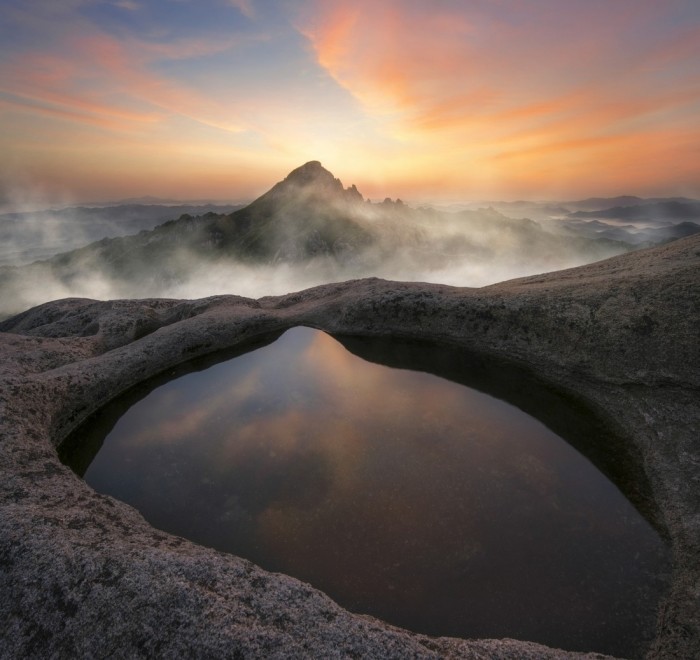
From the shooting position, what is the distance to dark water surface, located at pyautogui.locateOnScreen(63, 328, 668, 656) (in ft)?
37.1

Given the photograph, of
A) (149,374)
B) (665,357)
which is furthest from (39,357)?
(665,357)

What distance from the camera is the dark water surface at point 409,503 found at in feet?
37.1

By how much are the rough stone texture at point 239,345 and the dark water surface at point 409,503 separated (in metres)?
1.35

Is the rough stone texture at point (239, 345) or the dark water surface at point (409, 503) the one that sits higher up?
the rough stone texture at point (239, 345)

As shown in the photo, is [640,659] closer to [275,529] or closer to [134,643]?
[275,529]

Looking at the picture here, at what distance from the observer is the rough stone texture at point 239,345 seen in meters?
9.12

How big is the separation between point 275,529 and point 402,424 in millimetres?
8434

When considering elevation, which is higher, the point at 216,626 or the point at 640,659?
the point at 216,626

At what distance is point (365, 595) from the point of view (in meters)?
11.5

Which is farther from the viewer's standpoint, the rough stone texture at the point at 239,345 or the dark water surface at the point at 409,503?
the dark water surface at the point at 409,503

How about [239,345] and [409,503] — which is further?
[239,345]

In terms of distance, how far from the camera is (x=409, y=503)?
14727mm

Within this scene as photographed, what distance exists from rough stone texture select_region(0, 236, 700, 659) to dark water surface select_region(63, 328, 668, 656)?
1.35 m

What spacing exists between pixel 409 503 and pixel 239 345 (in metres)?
22.2
